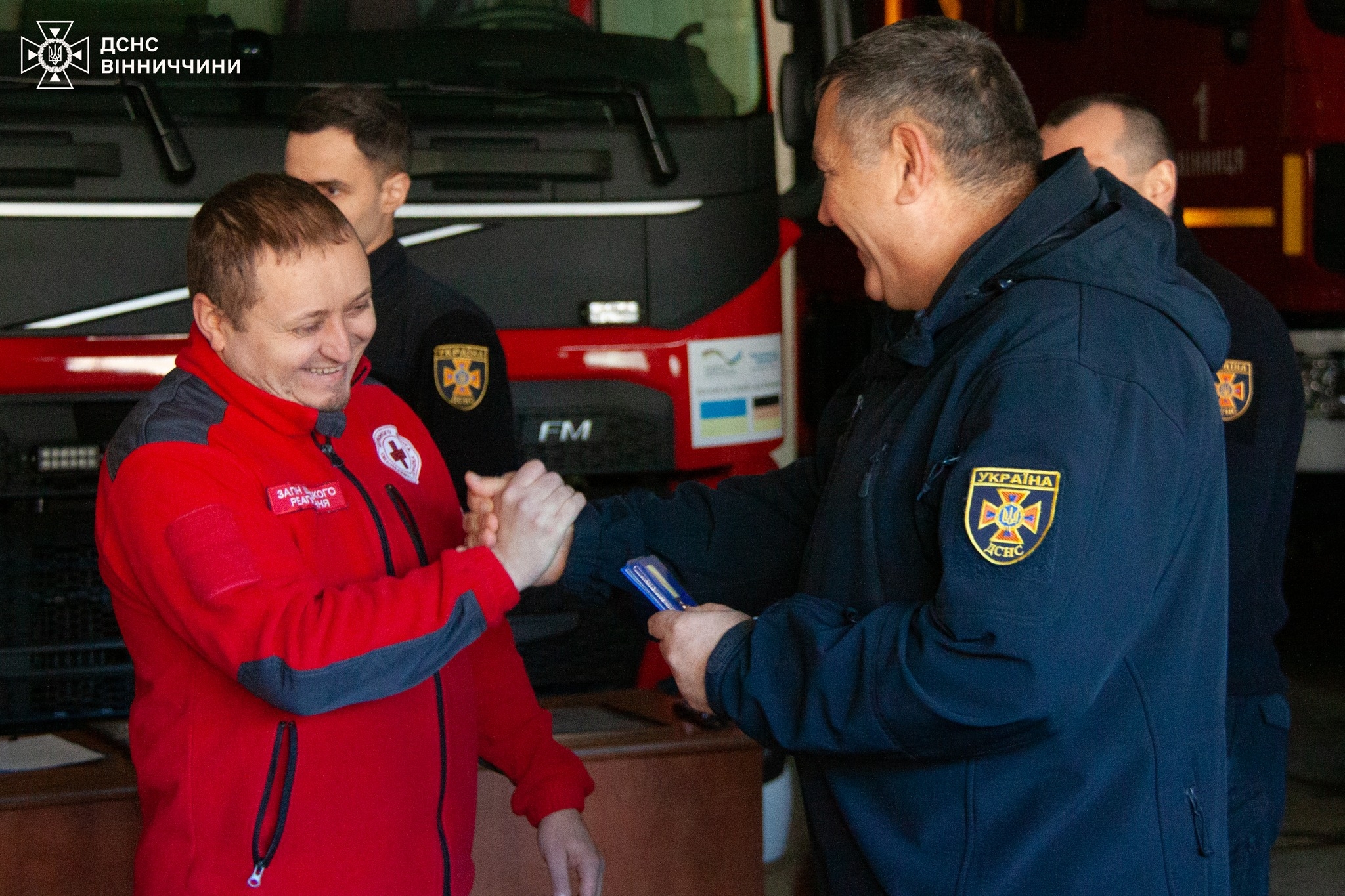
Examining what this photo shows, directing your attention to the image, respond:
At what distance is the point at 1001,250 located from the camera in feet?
5.57

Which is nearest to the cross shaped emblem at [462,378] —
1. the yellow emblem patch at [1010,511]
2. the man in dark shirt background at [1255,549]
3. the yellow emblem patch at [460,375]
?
the yellow emblem patch at [460,375]

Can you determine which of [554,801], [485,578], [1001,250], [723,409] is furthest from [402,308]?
[1001,250]

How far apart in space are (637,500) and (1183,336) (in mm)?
933

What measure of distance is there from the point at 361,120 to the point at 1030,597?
6.53 feet

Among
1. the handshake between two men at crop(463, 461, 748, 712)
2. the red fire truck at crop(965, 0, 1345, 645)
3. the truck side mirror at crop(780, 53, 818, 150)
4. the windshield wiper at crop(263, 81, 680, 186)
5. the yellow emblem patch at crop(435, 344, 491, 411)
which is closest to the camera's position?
the handshake between two men at crop(463, 461, 748, 712)

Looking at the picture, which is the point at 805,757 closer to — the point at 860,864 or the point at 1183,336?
the point at 860,864

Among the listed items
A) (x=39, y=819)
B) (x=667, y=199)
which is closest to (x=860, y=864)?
(x=39, y=819)

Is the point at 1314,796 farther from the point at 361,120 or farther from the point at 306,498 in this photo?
the point at 306,498

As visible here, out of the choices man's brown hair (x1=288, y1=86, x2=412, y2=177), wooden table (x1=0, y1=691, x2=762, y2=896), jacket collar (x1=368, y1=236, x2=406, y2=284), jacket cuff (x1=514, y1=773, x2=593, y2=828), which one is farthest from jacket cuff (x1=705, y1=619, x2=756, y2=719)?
man's brown hair (x1=288, y1=86, x2=412, y2=177)

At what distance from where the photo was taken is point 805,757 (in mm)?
1830

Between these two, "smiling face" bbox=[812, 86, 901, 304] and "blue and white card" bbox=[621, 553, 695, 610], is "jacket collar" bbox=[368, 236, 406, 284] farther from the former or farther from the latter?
"smiling face" bbox=[812, 86, 901, 304]

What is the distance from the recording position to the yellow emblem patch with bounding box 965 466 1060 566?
1.51m

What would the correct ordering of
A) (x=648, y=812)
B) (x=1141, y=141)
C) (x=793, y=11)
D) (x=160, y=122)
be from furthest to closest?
(x=793, y=11) → (x=160, y=122) → (x=1141, y=141) → (x=648, y=812)

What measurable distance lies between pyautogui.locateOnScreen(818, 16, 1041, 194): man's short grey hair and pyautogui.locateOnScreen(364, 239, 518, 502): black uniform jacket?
50.4 inches
